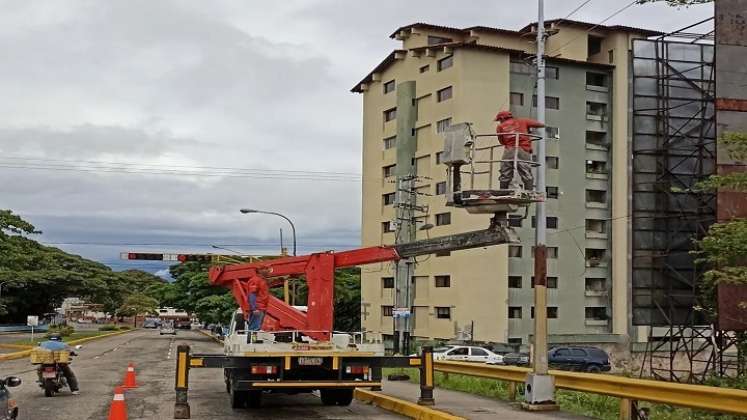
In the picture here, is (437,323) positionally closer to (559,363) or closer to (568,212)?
(568,212)

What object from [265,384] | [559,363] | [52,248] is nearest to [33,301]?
[52,248]

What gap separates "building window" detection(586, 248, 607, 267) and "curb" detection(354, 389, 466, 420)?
41.0 meters

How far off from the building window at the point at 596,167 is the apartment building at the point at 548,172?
0.31 feet

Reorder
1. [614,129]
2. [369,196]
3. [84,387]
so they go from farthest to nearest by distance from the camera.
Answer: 1. [369,196]
2. [614,129]
3. [84,387]

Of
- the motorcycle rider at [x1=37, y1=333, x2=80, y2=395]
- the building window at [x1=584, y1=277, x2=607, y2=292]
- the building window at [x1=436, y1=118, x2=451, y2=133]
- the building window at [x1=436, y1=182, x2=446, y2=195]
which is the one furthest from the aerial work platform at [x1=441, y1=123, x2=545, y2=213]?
the building window at [x1=584, y1=277, x2=607, y2=292]

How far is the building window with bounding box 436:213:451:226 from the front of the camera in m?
51.9

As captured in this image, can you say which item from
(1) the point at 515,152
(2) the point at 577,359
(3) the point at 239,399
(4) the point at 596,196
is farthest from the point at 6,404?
(4) the point at 596,196

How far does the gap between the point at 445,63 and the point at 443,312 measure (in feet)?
52.1

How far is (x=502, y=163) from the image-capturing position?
→ 1172cm

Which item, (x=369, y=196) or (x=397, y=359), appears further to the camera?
(x=369, y=196)

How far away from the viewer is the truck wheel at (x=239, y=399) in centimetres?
1384

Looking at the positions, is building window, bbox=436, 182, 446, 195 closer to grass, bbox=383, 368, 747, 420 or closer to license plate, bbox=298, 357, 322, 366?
grass, bbox=383, 368, 747, 420

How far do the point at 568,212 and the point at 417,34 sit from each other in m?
15.8

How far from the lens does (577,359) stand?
37531mm
